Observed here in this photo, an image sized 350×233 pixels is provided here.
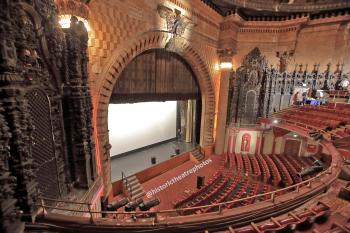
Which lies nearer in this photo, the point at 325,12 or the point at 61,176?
the point at 61,176

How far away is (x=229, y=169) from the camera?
1228cm

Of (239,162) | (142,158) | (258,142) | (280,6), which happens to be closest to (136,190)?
(142,158)

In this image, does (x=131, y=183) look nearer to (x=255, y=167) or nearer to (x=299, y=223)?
(x=299, y=223)

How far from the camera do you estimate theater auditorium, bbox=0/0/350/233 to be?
3.48 metres

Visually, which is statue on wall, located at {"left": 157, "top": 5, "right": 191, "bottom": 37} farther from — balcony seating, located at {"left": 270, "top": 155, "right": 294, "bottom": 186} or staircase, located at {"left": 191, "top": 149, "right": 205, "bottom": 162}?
balcony seating, located at {"left": 270, "top": 155, "right": 294, "bottom": 186}

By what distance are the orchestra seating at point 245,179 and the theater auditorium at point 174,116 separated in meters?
0.10

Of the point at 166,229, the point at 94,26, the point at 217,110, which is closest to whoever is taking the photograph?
the point at 166,229

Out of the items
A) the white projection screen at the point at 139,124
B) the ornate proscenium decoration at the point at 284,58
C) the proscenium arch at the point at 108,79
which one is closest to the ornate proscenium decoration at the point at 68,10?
the proscenium arch at the point at 108,79

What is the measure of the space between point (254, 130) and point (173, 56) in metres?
9.01

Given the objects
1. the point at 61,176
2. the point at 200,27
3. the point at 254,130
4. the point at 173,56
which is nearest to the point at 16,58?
the point at 61,176

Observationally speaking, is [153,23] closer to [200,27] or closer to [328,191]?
[200,27]

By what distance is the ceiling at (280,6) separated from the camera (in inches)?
500

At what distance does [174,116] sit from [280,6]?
12253mm

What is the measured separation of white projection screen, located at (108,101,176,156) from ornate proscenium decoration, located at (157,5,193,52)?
15.6 feet
